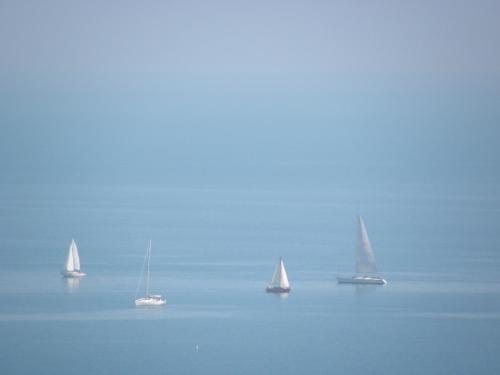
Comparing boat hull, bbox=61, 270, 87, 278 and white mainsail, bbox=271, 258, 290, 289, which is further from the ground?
boat hull, bbox=61, 270, 87, 278

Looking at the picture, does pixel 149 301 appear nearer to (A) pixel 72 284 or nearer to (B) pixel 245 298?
(B) pixel 245 298

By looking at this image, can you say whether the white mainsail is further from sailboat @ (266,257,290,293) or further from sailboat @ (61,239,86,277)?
sailboat @ (61,239,86,277)

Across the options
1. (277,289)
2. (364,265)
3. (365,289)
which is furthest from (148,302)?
(364,265)

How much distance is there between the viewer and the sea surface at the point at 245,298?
142 ft

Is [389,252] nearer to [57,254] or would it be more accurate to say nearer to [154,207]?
[57,254]

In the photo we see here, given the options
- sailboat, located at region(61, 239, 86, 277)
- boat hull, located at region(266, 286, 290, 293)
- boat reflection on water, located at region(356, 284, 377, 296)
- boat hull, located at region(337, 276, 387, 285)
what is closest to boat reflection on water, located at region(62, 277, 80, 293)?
sailboat, located at region(61, 239, 86, 277)

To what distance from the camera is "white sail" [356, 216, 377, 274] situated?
2179 inches

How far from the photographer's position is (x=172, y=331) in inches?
1849

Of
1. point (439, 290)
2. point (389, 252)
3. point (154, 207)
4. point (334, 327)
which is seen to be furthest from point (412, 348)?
point (154, 207)

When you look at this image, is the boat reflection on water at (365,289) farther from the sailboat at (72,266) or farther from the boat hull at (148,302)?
the sailboat at (72,266)

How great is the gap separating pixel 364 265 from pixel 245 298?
5863mm

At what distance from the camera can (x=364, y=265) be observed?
56562 mm

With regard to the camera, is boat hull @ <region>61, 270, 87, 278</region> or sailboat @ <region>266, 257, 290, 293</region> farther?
boat hull @ <region>61, 270, 87, 278</region>

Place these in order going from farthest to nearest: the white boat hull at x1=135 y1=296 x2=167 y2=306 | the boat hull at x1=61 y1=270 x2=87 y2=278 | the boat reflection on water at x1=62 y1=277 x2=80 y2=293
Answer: the boat hull at x1=61 y1=270 x2=87 y2=278
the boat reflection on water at x1=62 y1=277 x2=80 y2=293
the white boat hull at x1=135 y1=296 x2=167 y2=306
